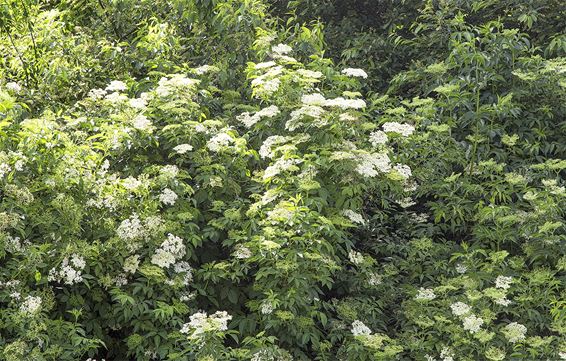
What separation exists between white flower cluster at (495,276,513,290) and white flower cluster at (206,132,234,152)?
1799mm

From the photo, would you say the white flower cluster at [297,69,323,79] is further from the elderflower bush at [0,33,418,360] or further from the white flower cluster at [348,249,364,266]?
Result: the white flower cluster at [348,249,364,266]

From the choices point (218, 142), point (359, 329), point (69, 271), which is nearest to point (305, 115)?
point (218, 142)

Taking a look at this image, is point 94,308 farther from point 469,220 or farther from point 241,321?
point 469,220

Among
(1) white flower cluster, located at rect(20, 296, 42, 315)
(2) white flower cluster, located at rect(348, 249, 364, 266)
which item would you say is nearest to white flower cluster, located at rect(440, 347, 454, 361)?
(2) white flower cluster, located at rect(348, 249, 364, 266)

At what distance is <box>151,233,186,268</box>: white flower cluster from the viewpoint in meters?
4.68

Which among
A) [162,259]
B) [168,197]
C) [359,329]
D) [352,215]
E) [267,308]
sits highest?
[168,197]

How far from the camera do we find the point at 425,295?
202 inches

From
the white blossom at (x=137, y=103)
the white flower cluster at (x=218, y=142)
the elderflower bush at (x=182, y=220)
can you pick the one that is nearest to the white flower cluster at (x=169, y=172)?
the elderflower bush at (x=182, y=220)

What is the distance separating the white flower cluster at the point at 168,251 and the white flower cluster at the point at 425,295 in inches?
58.6

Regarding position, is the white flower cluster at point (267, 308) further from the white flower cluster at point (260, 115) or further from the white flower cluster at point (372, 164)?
the white flower cluster at point (260, 115)

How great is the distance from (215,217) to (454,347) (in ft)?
5.42

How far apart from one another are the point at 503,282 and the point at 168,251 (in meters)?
2.00

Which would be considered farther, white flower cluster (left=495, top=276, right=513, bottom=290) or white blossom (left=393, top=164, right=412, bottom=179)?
white blossom (left=393, top=164, right=412, bottom=179)

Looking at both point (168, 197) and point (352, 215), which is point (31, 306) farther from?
point (352, 215)
